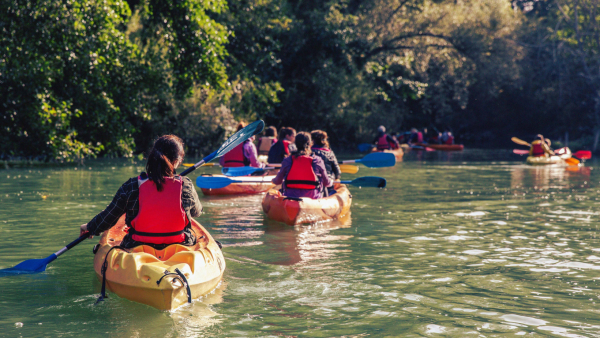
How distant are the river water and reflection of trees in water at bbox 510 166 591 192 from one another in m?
2.80

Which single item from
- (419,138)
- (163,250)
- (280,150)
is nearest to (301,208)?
(280,150)

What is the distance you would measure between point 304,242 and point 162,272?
3182 mm

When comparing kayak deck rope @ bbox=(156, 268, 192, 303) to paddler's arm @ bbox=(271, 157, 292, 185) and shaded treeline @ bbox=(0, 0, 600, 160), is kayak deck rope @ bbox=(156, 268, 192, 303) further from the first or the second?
shaded treeline @ bbox=(0, 0, 600, 160)

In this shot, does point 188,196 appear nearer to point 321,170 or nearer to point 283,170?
point 283,170

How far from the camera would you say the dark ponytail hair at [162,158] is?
4759 millimetres

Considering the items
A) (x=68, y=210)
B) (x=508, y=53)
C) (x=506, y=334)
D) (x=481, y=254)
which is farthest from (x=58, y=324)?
(x=508, y=53)

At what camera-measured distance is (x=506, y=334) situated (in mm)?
4184

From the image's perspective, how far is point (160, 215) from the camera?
16.2ft

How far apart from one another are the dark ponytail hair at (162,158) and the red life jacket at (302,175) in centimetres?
384

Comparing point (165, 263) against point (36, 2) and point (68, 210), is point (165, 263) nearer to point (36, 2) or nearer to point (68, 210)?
point (68, 210)

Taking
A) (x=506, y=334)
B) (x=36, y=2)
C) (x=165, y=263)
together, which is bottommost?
(x=506, y=334)

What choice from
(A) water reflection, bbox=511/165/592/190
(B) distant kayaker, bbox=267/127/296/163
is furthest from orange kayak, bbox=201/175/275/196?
(A) water reflection, bbox=511/165/592/190

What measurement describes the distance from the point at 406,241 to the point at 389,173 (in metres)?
10.2

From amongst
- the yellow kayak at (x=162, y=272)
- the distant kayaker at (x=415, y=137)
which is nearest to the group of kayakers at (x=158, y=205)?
the yellow kayak at (x=162, y=272)
